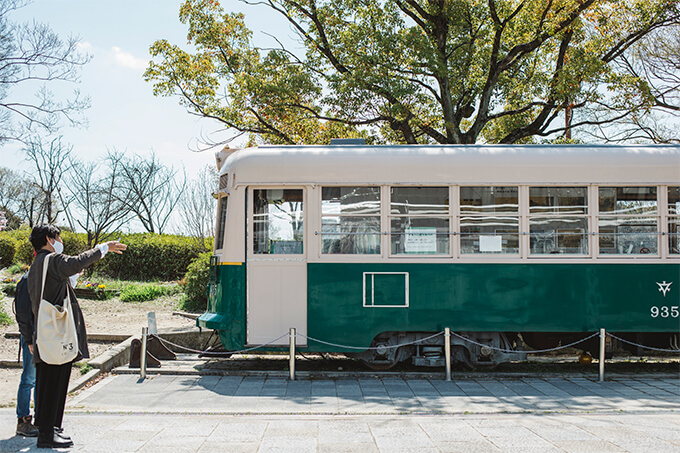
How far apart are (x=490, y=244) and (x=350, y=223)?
203cm

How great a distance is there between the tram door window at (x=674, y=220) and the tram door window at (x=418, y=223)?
3.23m

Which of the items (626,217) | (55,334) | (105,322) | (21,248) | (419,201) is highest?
(419,201)

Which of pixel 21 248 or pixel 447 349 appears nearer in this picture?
pixel 447 349

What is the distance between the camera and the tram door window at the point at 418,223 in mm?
8812

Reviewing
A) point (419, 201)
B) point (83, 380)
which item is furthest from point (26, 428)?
point (419, 201)

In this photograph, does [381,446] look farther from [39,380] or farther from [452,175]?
[452,175]

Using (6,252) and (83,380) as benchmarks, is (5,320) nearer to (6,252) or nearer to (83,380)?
(83,380)

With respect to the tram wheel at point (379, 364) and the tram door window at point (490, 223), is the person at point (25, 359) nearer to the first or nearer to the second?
the tram wheel at point (379, 364)

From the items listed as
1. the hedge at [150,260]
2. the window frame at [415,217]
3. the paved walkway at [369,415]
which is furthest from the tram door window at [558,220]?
the hedge at [150,260]

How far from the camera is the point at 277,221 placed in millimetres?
8898

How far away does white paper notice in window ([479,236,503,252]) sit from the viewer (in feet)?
29.0

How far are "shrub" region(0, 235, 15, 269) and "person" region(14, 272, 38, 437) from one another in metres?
21.2

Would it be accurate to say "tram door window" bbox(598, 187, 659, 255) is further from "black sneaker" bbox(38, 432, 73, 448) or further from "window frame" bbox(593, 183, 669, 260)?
"black sneaker" bbox(38, 432, 73, 448)

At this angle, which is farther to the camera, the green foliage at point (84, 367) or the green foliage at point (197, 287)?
the green foliage at point (197, 287)
